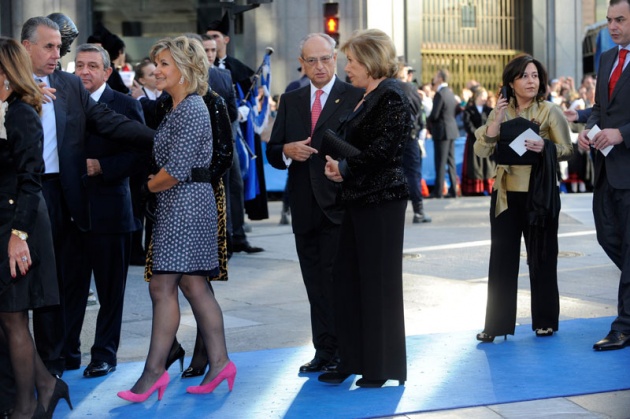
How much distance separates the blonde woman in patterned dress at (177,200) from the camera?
6.32 metres

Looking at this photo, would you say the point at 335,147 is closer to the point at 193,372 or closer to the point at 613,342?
the point at 193,372

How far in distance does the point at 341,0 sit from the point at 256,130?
1293cm

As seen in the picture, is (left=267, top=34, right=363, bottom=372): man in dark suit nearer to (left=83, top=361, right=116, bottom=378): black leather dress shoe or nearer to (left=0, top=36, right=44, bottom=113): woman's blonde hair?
(left=83, top=361, right=116, bottom=378): black leather dress shoe

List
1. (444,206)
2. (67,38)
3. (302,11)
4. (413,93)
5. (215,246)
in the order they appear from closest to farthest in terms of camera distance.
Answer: (215,246) → (67,38) → (413,93) → (444,206) → (302,11)

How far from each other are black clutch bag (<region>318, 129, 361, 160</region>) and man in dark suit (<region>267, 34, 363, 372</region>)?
0.97 ft

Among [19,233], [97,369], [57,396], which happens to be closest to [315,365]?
[97,369]

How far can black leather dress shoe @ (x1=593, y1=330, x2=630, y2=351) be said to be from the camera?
24.6ft

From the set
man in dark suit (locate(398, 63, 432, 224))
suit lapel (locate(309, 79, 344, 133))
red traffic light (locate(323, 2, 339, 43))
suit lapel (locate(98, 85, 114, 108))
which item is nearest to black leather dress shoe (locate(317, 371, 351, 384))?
suit lapel (locate(309, 79, 344, 133))

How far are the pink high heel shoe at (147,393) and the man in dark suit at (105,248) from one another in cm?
80

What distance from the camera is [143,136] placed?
22.6 feet

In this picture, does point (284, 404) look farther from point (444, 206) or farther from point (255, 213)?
point (444, 206)

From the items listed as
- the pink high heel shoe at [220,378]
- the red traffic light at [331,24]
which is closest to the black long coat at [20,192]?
the pink high heel shoe at [220,378]

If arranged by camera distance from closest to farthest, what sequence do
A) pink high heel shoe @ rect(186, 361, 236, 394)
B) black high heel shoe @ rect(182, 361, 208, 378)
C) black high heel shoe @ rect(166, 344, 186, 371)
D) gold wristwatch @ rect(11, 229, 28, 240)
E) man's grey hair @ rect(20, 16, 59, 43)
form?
gold wristwatch @ rect(11, 229, 28, 240) → pink high heel shoe @ rect(186, 361, 236, 394) → man's grey hair @ rect(20, 16, 59, 43) → black high heel shoe @ rect(166, 344, 186, 371) → black high heel shoe @ rect(182, 361, 208, 378)

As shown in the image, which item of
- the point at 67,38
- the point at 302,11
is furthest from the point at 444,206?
the point at 67,38
